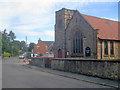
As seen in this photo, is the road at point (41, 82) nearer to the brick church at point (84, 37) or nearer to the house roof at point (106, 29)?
the brick church at point (84, 37)

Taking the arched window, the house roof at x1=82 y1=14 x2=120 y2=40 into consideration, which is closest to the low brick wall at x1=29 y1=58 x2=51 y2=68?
the arched window

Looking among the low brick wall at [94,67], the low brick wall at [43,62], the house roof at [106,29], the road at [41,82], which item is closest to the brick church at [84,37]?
the house roof at [106,29]

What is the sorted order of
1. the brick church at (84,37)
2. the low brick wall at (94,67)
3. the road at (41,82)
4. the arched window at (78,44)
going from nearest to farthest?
the road at (41,82), the low brick wall at (94,67), the brick church at (84,37), the arched window at (78,44)

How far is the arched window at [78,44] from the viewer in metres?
25.6

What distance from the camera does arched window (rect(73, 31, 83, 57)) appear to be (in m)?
25.6

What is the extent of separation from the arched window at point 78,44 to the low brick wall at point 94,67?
259 inches

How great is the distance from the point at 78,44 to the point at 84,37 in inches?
76.9

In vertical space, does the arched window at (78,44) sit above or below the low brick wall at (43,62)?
above

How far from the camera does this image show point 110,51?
79.8 feet

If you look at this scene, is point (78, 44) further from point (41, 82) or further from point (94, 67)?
point (41, 82)

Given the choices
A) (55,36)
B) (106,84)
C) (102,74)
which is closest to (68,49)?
(55,36)

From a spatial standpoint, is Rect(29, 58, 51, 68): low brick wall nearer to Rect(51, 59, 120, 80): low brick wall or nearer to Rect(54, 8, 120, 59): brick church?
Rect(51, 59, 120, 80): low brick wall

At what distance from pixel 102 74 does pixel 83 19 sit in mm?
13421

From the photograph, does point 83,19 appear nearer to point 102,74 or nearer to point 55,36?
point 55,36
